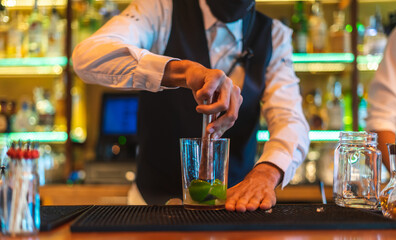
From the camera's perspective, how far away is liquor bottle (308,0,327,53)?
274 cm

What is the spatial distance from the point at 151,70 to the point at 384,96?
952mm

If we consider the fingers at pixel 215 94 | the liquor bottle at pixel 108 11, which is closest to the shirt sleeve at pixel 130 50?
the fingers at pixel 215 94

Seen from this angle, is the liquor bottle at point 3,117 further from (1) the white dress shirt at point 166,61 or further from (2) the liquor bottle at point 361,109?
(2) the liquor bottle at point 361,109

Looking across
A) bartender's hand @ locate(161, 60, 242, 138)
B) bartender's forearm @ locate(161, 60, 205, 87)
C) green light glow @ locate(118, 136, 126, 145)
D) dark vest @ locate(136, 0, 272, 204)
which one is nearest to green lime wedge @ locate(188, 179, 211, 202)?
bartender's hand @ locate(161, 60, 242, 138)

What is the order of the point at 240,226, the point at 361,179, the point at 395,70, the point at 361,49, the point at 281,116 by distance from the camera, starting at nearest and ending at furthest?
the point at 240,226 → the point at 361,179 → the point at 281,116 → the point at 395,70 → the point at 361,49

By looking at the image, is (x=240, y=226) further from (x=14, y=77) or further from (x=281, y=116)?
(x=14, y=77)

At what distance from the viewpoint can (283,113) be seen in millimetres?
1488

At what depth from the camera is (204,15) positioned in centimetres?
157

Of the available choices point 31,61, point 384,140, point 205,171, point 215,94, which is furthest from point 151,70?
point 31,61

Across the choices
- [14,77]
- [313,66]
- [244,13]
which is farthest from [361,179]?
[14,77]

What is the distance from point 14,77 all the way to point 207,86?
7.88 ft

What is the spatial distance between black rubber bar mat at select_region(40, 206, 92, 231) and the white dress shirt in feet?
1.06

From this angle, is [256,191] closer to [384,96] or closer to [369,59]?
[384,96]

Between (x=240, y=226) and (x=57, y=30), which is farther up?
(x=57, y=30)
